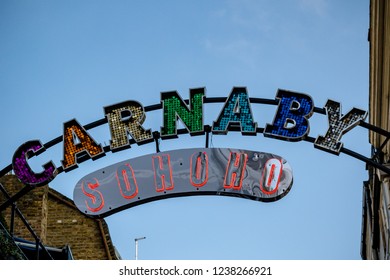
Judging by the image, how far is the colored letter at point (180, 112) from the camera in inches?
773

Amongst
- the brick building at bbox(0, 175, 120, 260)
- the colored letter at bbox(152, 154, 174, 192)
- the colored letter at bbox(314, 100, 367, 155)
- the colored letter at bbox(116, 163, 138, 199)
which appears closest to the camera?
the colored letter at bbox(314, 100, 367, 155)

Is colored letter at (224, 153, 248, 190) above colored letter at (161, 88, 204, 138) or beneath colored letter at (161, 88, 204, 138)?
beneath

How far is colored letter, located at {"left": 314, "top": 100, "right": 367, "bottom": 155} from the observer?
1894 centimetres

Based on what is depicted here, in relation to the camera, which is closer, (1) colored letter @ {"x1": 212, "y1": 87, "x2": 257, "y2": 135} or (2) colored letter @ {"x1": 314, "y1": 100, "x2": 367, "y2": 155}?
(2) colored letter @ {"x1": 314, "y1": 100, "x2": 367, "y2": 155}

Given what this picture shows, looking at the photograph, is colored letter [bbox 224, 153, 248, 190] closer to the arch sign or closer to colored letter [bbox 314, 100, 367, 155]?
the arch sign

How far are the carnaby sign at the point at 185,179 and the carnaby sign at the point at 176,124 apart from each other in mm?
468

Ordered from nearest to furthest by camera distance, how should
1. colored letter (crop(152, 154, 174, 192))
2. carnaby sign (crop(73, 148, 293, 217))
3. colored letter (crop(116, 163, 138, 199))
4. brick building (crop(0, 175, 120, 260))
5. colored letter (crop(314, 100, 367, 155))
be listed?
1. colored letter (crop(314, 100, 367, 155))
2. carnaby sign (crop(73, 148, 293, 217))
3. colored letter (crop(152, 154, 174, 192))
4. colored letter (crop(116, 163, 138, 199))
5. brick building (crop(0, 175, 120, 260))

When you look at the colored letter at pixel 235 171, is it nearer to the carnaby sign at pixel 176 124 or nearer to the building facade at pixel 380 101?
the carnaby sign at pixel 176 124

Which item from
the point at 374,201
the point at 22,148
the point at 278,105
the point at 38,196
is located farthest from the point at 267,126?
the point at 38,196

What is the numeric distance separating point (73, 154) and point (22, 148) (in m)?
1.10

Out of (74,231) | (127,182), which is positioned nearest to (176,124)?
(127,182)

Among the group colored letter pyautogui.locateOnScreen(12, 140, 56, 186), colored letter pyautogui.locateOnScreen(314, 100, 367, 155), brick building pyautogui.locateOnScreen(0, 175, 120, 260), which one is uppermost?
brick building pyautogui.locateOnScreen(0, 175, 120, 260)

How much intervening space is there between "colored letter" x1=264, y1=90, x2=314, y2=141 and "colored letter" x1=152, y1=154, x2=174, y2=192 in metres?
2.10

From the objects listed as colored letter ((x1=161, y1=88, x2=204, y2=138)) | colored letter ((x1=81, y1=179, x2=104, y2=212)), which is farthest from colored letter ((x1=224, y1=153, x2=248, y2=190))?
colored letter ((x1=81, y1=179, x2=104, y2=212))
